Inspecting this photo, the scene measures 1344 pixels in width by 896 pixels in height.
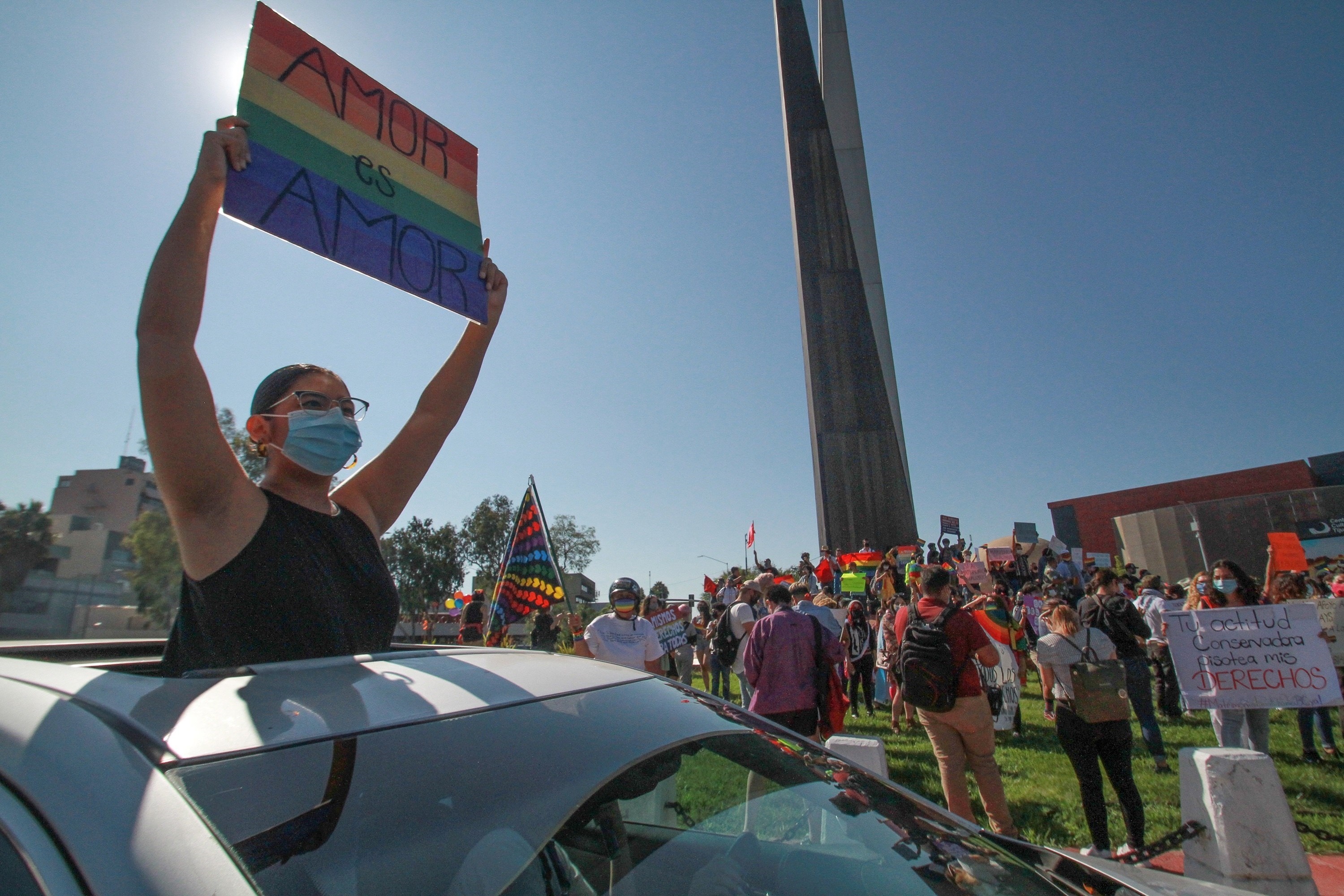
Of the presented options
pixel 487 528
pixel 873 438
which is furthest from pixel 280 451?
pixel 487 528

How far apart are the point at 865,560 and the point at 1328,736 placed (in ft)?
35.1

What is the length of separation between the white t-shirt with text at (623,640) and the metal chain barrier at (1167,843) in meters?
3.70

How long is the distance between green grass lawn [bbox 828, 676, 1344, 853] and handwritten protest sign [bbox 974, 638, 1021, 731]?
0.21 meters

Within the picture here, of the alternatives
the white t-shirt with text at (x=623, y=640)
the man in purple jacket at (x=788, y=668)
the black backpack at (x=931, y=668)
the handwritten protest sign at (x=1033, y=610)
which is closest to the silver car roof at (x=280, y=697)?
the black backpack at (x=931, y=668)

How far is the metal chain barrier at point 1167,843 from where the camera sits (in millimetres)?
3682

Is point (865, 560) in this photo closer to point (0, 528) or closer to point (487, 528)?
point (0, 528)

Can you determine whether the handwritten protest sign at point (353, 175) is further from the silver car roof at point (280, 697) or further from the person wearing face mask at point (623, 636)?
the person wearing face mask at point (623, 636)

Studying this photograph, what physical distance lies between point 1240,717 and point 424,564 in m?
58.8

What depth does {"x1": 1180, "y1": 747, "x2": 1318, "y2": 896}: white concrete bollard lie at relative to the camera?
350 centimetres

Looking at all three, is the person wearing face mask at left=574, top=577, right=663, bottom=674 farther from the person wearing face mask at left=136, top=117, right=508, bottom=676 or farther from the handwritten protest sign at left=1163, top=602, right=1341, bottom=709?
the handwritten protest sign at left=1163, top=602, right=1341, bottom=709

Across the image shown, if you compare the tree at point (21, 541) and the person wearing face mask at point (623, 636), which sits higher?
the tree at point (21, 541)

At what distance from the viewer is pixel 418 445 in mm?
2189

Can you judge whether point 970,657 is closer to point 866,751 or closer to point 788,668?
point 866,751

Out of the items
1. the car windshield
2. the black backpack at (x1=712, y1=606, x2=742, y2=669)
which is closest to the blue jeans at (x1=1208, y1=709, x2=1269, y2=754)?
the black backpack at (x1=712, y1=606, x2=742, y2=669)
